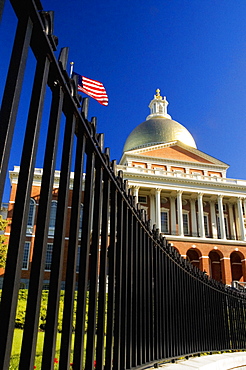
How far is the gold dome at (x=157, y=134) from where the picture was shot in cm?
4806

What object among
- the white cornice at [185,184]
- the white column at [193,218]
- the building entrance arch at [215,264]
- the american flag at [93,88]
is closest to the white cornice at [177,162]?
the white cornice at [185,184]

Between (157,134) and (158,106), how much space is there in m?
11.4

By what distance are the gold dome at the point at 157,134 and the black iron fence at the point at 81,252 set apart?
43560 millimetres

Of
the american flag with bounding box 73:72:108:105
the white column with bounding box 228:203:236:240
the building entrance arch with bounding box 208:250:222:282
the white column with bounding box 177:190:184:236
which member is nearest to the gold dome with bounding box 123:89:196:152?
the white column with bounding box 177:190:184:236

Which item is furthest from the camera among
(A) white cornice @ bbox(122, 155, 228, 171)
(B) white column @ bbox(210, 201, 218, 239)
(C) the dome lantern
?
(C) the dome lantern

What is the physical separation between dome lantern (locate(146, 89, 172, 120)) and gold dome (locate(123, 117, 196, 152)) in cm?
461

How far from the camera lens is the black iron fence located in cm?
127

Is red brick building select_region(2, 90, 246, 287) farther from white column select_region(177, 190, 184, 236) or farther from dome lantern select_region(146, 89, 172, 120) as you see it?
dome lantern select_region(146, 89, 172, 120)

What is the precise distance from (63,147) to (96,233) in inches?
30.8

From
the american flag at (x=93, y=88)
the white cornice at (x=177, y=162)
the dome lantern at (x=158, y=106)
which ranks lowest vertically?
the american flag at (x=93, y=88)

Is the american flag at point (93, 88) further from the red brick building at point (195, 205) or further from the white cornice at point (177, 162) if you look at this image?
the white cornice at point (177, 162)

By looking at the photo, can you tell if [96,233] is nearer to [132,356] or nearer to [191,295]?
[132,356]

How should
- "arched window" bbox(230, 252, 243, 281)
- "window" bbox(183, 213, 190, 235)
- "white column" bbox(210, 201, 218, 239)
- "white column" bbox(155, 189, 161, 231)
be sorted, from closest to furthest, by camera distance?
1. "white column" bbox(155, 189, 161, 231)
2. "arched window" bbox(230, 252, 243, 281)
3. "white column" bbox(210, 201, 218, 239)
4. "window" bbox(183, 213, 190, 235)

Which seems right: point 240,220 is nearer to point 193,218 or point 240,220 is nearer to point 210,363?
point 193,218
